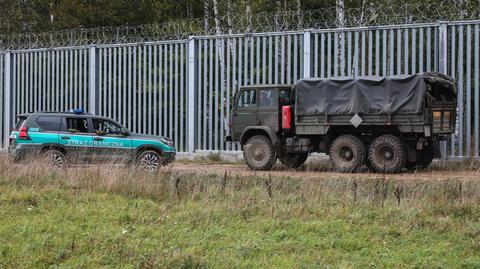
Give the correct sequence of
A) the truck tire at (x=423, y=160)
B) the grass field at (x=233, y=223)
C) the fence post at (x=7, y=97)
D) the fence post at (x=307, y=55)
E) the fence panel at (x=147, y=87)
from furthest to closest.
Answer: the fence post at (x=7, y=97) → the fence panel at (x=147, y=87) → the fence post at (x=307, y=55) → the truck tire at (x=423, y=160) → the grass field at (x=233, y=223)

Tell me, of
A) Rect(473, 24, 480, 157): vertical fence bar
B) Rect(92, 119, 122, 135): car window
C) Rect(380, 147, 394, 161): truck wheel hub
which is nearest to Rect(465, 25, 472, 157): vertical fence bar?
Rect(473, 24, 480, 157): vertical fence bar

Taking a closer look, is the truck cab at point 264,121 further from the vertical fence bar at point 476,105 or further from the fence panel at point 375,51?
the vertical fence bar at point 476,105

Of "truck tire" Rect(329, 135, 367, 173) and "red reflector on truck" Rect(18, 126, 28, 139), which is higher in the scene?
"red reflector on truck" Rect(18, 126, 28, 139)

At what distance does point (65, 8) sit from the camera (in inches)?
1347

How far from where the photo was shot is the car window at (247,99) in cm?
1780

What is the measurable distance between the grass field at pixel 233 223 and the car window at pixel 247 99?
5.84 meters

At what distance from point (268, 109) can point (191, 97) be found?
16.7 feet

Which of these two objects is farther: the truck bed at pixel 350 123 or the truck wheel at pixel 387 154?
the truck wheel at pixel 387 154

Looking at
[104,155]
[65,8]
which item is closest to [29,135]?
[104,155]

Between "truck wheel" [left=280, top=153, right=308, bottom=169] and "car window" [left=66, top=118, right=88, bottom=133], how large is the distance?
5.43 metres

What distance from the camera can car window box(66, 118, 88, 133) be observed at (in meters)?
16.8

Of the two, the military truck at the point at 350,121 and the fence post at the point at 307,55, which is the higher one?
the fence post at the point at 307,55

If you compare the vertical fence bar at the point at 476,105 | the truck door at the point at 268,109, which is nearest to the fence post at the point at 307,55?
the truck door at the point at 268,109

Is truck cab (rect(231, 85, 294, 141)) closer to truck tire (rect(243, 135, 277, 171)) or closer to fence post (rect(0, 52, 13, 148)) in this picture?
truck tire (rect(243, 135, 277, 171))
